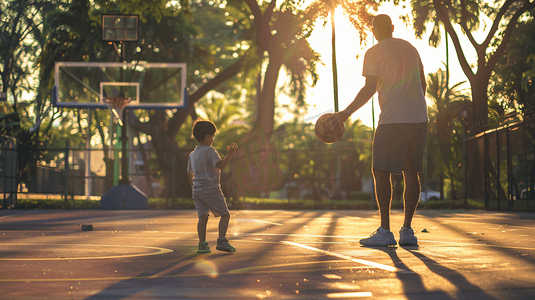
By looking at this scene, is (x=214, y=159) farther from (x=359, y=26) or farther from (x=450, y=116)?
(x=450, y=116)

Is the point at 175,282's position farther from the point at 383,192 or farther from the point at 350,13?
the point at 350,13

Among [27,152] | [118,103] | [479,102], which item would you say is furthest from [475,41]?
[27,152]

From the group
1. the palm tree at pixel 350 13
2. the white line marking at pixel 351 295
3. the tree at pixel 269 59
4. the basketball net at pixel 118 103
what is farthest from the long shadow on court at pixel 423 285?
the tree at pixel 269 59

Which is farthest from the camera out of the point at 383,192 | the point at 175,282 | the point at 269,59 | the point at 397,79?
the point at 269,59

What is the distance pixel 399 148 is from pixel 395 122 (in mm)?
234

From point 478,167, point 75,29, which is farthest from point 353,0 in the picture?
point 75,29

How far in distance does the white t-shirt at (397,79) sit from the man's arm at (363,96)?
59mm

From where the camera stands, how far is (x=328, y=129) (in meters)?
6.04

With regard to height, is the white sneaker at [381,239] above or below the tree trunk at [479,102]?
below

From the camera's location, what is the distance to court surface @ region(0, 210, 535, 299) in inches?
131

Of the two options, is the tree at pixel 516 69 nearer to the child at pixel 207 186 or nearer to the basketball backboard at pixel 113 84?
the basketball backboard at pixel 113 84

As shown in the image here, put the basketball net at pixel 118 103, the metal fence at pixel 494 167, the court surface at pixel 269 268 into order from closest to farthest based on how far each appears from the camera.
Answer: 1. the court surface at pixel 269 268
2. the metal fence at pixel 494 167
3. the basketball net at pixel 118 103

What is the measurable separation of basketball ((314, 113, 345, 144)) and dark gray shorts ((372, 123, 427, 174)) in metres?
0.47

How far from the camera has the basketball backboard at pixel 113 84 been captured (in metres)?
19.0
